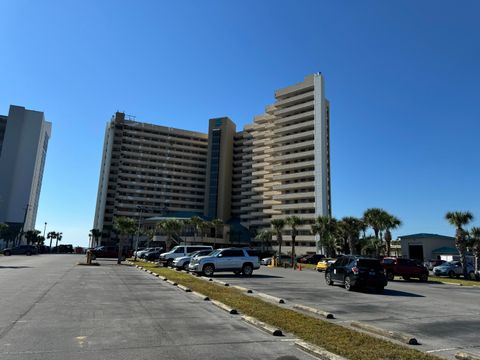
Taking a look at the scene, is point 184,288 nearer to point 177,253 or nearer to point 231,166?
point 177,253

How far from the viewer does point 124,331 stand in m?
8.42

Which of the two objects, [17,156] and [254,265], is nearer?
[254,265]

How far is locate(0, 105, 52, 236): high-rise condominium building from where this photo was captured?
153 meters

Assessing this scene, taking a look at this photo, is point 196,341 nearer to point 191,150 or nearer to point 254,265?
point 254,265

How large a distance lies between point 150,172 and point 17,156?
60256mm

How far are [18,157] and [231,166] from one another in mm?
86653

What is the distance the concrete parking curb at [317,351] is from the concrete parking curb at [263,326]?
762 mm

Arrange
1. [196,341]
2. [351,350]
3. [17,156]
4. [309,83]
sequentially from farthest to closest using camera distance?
[17,156] → [309,83] → [196,341] → [351,350]

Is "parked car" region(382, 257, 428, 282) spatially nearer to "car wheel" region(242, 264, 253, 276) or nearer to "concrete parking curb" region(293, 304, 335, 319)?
"car wheel" region(242, 264, 253, 276)

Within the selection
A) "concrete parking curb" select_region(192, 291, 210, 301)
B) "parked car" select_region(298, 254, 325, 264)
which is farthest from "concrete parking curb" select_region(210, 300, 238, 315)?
"parked car" select_region(298, 254, 325, 264)

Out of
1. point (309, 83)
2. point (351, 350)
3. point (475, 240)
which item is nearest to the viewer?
point (351, 350)

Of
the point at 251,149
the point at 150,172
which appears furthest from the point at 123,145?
the point at 251,149

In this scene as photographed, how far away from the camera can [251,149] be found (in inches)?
5177

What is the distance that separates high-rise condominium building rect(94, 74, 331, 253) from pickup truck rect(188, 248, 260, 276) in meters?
73.3
